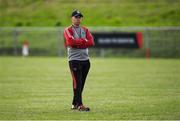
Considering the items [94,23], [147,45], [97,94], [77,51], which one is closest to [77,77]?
[77,51]

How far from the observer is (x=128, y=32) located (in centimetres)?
4162

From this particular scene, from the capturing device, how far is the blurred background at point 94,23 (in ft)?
133

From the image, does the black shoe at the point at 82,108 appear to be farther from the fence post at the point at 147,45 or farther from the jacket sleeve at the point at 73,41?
the fence post at the point at 147,45

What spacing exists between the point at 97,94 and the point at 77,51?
12.6ft

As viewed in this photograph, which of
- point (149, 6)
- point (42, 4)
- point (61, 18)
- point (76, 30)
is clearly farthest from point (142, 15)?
point (76, 30)

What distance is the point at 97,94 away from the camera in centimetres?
1781

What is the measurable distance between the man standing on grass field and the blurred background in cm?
2587

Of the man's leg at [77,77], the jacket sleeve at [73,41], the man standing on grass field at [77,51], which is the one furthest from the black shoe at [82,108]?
the jacket sleeve at [73,41]

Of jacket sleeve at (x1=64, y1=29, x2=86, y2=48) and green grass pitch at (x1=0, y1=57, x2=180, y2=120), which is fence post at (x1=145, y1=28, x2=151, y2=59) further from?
jacket sleeve at (x1=64, y1=29, x2=86, y2=48)

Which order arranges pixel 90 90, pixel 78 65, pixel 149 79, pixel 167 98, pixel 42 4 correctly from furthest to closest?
pixel 42 4
pixel 149 79
pixel 90 90
pixel 167 98
pixel 78 65

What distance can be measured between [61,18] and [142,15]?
19.3ft

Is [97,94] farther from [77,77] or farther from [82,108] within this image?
[82,108]

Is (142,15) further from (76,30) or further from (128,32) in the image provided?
(76,30)

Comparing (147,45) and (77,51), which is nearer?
(77,51)
